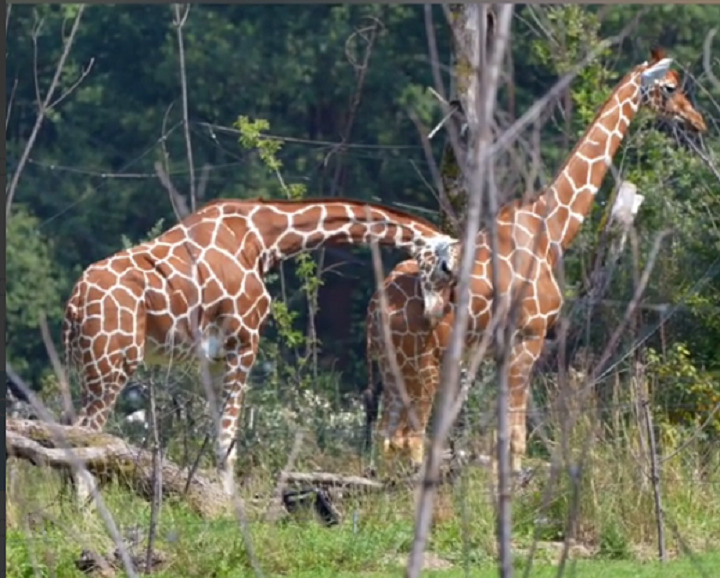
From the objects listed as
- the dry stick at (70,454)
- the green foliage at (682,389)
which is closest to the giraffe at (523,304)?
the green foliage at (682,389)

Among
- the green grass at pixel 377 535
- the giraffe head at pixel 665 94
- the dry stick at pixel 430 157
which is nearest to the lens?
the dry stick at pixel 430 157

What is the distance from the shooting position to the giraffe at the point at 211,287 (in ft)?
27.9

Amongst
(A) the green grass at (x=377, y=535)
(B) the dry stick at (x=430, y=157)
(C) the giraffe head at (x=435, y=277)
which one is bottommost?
(A) the green grass at (x=377, y=535)

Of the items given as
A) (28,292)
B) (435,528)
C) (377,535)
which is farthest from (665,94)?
(28,292)

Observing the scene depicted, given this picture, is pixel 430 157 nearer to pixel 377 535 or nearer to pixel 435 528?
pixel 377 535

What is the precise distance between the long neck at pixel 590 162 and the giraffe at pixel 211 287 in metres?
0.68

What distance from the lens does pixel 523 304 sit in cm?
784

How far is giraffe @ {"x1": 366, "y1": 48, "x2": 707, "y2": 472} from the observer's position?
8.20 m

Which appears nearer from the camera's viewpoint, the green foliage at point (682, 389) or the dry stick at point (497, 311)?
the dry stick at point (497, 311)

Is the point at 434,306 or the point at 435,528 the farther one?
the point at 434,306

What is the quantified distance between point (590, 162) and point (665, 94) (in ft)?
2.03

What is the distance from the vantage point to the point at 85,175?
62.1 feet

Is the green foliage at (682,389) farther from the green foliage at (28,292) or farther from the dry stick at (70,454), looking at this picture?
the green foliage at (28,292)

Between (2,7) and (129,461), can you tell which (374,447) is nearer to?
(129,461)
